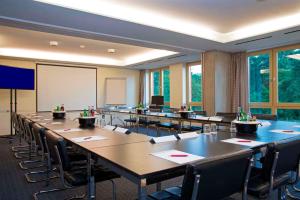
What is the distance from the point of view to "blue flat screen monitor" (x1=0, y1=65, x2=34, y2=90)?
249 inches

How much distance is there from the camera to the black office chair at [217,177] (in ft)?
3.74

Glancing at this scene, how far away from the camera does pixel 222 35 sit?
5312 mm

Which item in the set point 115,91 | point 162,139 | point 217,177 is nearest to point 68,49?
point 115,91

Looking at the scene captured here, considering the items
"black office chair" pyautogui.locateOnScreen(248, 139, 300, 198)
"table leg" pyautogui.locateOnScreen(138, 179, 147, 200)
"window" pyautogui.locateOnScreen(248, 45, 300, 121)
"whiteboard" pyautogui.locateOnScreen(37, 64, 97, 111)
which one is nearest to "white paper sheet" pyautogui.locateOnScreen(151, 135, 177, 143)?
"black office chair" pyautogui.locateOnScreen(248, 139, 300, 198)

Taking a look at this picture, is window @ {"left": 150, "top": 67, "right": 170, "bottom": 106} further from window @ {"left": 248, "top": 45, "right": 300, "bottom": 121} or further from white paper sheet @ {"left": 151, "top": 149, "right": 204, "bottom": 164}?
white paper sheet @ {"left": 151, "top": 149, "right": 204, "bottom": 164}

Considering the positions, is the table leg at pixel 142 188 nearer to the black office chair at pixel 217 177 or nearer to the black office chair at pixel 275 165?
the black office chair at pixel 217 177

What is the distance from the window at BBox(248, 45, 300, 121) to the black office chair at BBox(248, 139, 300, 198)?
14.4 ft

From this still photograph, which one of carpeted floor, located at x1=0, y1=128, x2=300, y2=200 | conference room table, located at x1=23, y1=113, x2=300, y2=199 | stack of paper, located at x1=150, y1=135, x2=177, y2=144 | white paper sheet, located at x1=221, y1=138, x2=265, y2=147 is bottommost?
carpeted floor, located at x1=0, y1=128, x2=300, y2=200

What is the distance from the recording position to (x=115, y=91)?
9180 millimetres

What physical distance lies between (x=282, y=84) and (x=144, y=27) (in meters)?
3.87

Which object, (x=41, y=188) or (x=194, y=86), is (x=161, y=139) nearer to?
(x=41, y=188)

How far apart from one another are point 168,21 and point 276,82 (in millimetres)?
3333

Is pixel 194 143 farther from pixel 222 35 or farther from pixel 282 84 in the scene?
pixel 282 84

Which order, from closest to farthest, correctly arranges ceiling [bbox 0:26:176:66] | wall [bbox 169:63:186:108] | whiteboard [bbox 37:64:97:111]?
1. ceiling [bbox 0:26:176:66]
2. whiteboard [bbox 37:64:97:111]
3. wall [bbox 169:63:186:108]
